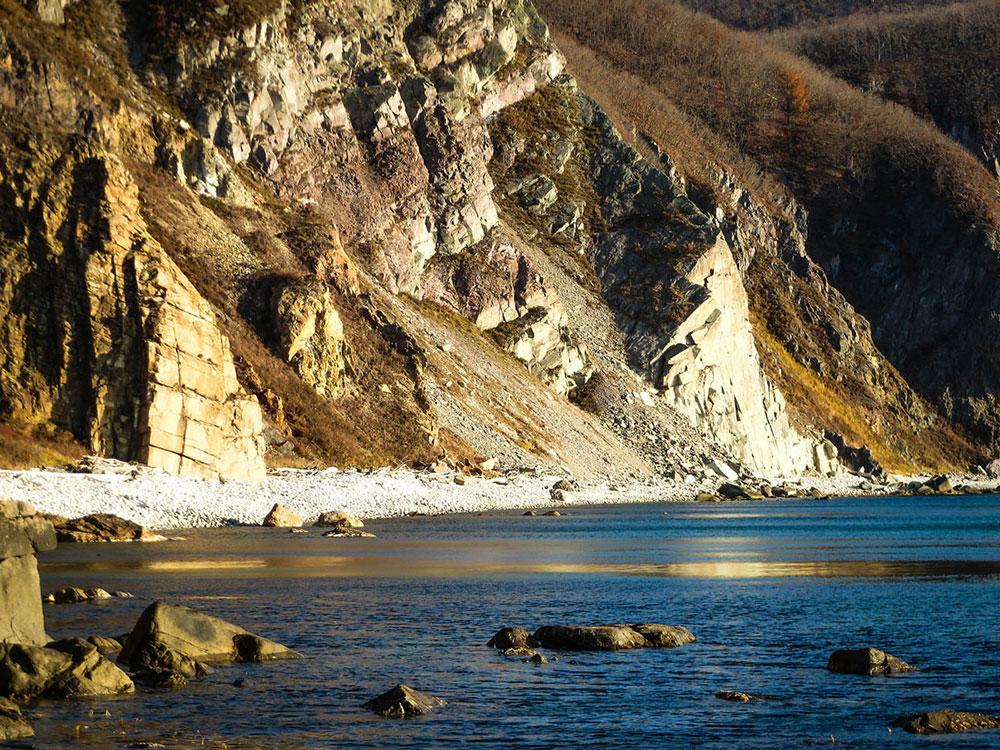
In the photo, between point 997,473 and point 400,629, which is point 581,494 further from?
point 997,473

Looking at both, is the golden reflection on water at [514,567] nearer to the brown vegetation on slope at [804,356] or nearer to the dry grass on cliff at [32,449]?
the dry grass on cliff at [32,449]

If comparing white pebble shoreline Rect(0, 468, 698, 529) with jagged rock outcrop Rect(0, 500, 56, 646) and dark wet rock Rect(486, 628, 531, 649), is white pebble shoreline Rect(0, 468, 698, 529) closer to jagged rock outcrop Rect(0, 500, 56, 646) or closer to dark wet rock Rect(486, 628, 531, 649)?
jagged rock outcrop Rect(0, 500, 56, 646)

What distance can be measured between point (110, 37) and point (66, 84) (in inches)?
1006

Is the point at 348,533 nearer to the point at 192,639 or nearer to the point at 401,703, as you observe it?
the point at 192,639

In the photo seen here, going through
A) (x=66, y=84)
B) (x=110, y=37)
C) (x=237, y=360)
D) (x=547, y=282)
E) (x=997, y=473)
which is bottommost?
(x=997, y=473)

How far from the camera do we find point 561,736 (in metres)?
20.6

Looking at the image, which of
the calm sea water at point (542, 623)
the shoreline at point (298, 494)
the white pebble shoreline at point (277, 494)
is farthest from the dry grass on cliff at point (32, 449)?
the calm sea water at point (542, 623)

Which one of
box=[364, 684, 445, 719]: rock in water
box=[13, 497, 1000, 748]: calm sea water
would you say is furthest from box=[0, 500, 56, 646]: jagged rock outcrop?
box=[364, 684, 445, 719]: rock in water

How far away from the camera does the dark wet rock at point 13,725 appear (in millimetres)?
19797

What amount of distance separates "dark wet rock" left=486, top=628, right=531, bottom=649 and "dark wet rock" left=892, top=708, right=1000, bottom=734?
9.35m

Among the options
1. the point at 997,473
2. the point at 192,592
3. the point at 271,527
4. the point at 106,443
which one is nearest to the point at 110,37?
the point at 106,443

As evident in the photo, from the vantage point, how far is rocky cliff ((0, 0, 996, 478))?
73625mm

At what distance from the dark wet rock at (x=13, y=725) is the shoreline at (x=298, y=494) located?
34686 mm

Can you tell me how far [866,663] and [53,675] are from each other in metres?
14.6
